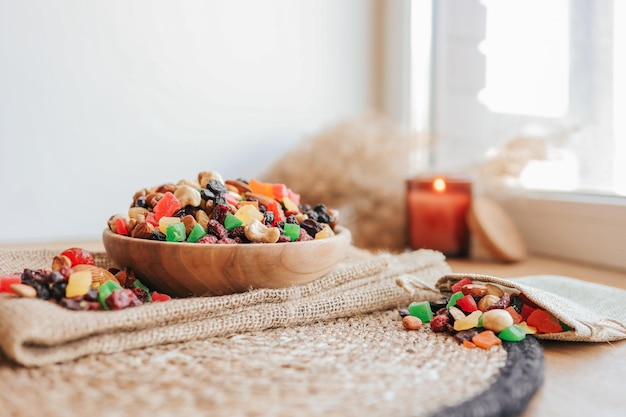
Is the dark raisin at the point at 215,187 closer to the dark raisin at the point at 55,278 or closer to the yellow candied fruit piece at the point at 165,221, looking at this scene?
the yellow candied fruit piece at the point at 165,221

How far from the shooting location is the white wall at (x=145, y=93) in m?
1.23

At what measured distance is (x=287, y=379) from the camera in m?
0.52

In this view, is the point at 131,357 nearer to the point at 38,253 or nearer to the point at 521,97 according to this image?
the point at 38,253

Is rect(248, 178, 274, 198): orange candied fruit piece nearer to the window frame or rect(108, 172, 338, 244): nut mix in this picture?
rect(108, 172, 338, 244): nut mix

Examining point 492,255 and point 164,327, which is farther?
point 492,255

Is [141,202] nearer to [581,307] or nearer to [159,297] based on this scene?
[159,297]

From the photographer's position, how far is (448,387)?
500 mm

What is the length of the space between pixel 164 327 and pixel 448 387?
285 millimetres

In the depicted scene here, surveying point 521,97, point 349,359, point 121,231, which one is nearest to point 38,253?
point 121,231

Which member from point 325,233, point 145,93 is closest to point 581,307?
point 325,233

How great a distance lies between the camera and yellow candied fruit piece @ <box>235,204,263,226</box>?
0.71 metres

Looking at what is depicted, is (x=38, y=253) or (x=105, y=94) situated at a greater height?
(x=105, y=94)

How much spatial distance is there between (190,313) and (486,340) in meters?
0.31

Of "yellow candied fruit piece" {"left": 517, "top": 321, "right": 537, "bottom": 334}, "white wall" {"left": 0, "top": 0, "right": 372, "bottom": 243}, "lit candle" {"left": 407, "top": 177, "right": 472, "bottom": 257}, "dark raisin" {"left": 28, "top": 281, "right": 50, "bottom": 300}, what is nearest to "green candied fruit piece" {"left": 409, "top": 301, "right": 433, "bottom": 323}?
"yellow candied fruit piece" {"left": 517, "top": 321, "right": 537, "bottom": 334}
